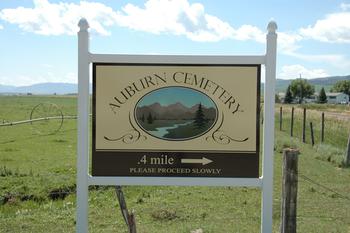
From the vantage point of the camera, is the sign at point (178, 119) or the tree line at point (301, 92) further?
the tree line at point (301, 92)

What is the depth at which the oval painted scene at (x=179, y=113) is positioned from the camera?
5.43 m

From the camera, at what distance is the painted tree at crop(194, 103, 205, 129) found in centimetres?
545

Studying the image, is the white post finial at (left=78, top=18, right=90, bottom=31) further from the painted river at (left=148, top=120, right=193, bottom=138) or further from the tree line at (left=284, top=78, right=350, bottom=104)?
the tree line at (left=284, top=78, right=350, bottom=104)

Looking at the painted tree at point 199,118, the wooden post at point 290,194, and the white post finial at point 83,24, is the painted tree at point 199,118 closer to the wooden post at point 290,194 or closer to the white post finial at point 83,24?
the wooden post at point 290,194

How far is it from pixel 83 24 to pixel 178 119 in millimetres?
1435

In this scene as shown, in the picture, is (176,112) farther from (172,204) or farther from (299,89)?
(299,89)

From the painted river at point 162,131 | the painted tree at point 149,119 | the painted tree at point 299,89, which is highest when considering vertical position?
the painted tree at point 299,89

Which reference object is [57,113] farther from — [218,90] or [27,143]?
[218,90]

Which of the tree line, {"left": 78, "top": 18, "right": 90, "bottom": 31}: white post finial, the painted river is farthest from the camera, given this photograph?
the tree line

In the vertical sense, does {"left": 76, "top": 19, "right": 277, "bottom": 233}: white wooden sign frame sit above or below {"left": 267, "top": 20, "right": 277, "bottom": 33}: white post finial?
below

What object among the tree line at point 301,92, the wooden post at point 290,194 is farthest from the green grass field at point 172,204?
the tree line at point 301,92

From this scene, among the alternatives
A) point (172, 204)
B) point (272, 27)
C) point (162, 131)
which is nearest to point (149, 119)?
point (162, 131)

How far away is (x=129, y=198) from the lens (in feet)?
34.4

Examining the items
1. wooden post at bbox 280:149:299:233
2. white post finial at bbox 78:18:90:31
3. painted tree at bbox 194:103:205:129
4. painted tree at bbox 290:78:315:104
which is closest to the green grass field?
wooden post at bbox 280:149:299:233
